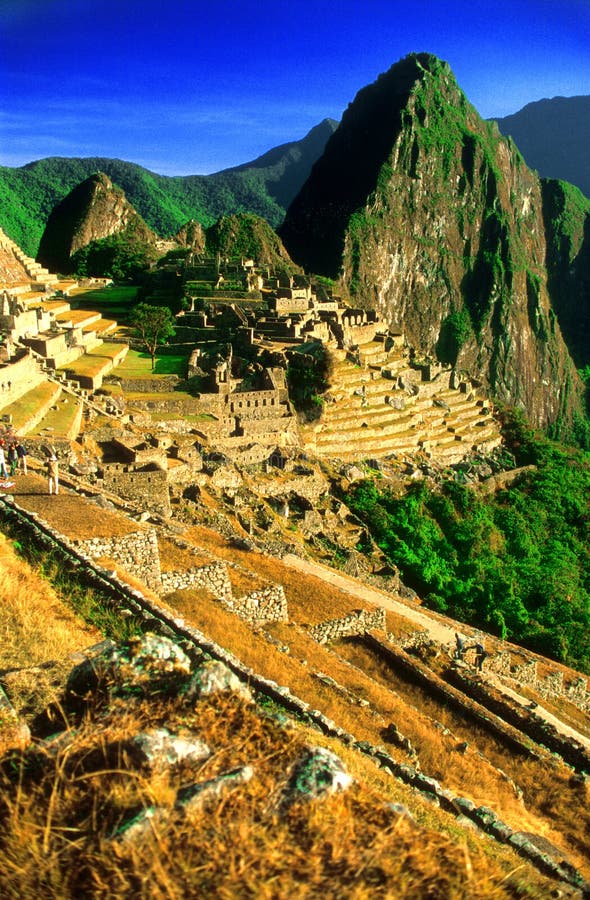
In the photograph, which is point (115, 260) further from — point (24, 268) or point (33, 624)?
point (33, 624)

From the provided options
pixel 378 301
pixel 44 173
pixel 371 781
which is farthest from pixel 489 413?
pixel 44 173

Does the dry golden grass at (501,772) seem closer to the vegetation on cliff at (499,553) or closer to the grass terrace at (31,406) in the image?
the vegetation on cliff at (499,553)

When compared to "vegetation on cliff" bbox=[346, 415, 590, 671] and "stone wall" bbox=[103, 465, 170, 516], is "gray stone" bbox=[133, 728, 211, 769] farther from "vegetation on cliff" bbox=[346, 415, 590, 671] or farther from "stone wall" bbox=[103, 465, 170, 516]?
"vegetation on cliff" bbox=[346, 415, 590, 671]

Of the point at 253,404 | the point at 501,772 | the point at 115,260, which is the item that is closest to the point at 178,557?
the point at 501,772

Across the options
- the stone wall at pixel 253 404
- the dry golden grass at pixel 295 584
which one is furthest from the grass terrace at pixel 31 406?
the dry golden grass at pixel 295 584

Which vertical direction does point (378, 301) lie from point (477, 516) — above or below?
above

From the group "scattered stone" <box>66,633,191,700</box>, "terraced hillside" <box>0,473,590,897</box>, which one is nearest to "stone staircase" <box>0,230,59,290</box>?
"terraced hillside" <box>0,473,590,897</box>

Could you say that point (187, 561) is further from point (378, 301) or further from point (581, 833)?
point (378, 301)
